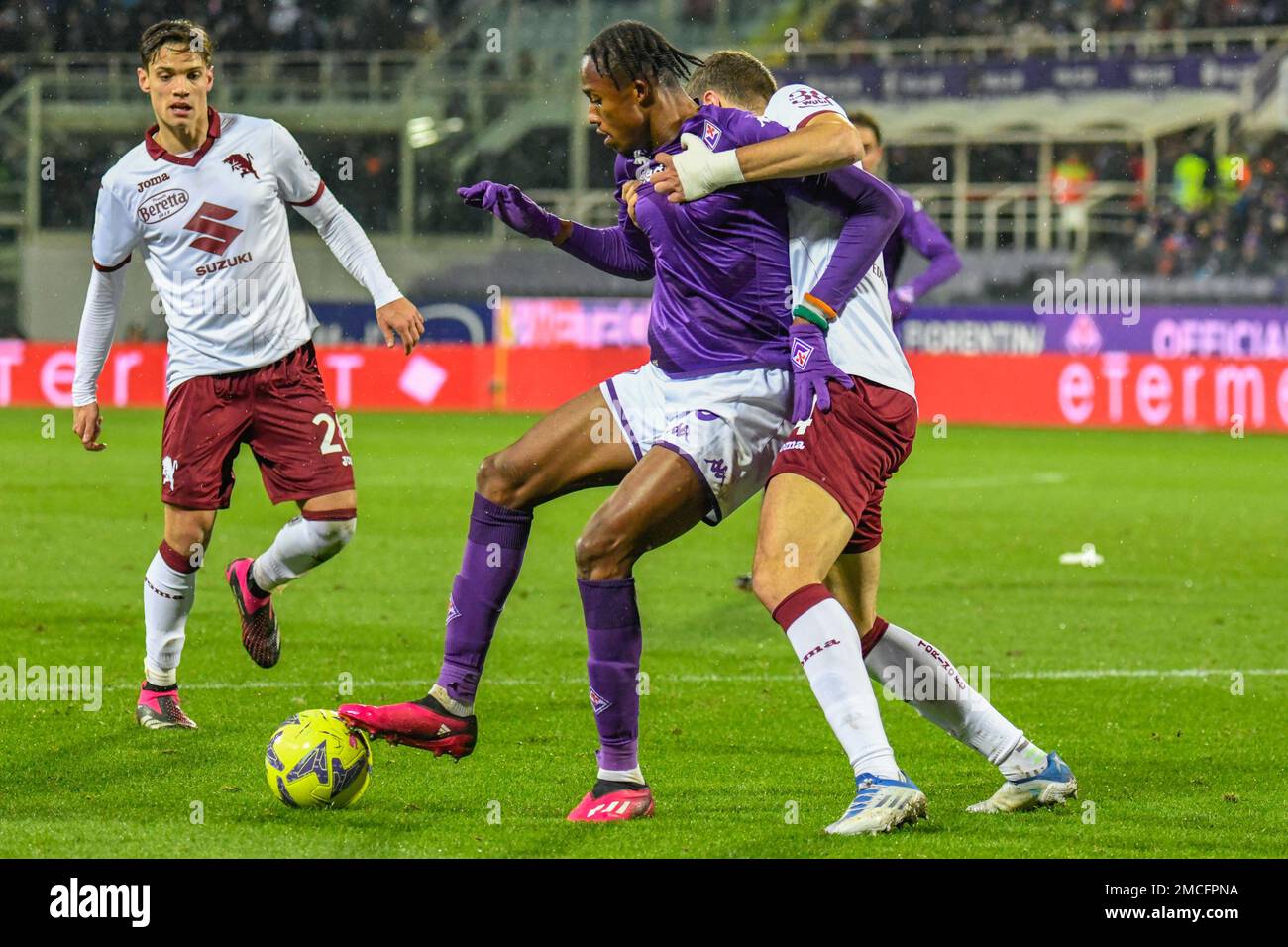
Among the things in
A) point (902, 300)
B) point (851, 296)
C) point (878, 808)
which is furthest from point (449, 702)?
point (902, 300)

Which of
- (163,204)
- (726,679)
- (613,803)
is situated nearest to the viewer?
(613,803)

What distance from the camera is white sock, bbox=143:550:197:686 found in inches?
251

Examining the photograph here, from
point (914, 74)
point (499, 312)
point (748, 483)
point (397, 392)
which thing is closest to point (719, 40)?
point (914, 74)

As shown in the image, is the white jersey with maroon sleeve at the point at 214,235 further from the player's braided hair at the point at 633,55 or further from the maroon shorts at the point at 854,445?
the maroon shorts at the point at 854,445

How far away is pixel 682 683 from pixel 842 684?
282 cm

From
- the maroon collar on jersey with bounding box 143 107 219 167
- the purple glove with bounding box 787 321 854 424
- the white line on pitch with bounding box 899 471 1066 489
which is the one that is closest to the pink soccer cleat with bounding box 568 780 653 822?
the purple glove with bounding box 787 321 854 424

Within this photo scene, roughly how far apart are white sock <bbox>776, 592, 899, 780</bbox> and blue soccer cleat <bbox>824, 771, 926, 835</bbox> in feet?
0.13

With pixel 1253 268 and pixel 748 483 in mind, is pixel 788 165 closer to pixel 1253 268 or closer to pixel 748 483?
pixel 748 483

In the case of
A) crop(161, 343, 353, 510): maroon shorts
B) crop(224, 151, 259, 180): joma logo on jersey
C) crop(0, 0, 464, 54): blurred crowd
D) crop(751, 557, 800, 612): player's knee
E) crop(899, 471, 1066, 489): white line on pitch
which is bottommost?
crop(899, 471, 1066, 489): white line on pitch

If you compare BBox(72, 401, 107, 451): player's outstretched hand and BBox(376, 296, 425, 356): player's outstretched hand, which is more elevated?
BBox(376, 296, 425, 356): player's outstretched hand

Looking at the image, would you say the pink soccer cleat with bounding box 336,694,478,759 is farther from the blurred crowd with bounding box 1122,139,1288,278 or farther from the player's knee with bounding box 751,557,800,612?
the blurred crowd with bounding box 1122,139,1288,278

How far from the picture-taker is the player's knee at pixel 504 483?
5.30 meters

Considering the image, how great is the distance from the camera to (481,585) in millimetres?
5312

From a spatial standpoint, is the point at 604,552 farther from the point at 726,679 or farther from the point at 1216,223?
the point at 1216,223
